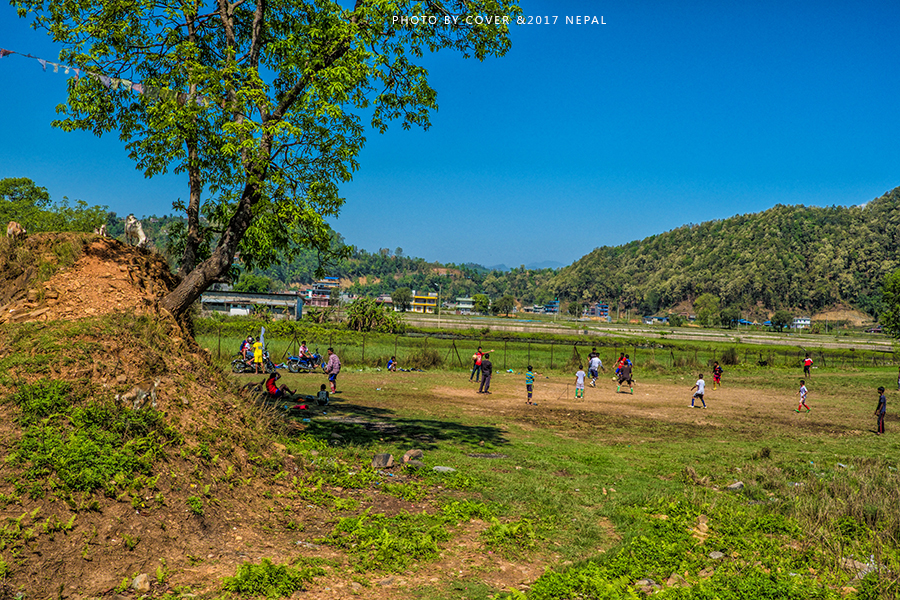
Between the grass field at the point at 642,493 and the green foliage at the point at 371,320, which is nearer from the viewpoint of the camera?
the grass field at the point at 642,493

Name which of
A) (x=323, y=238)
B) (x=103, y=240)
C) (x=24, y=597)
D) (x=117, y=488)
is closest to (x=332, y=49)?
(x=323, y=238)

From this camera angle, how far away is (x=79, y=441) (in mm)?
7102

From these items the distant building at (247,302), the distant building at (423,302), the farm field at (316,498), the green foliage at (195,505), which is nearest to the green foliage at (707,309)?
the distant building at (423,302)

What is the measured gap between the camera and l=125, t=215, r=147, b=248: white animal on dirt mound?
444 inches

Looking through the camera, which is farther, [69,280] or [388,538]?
[69,280]

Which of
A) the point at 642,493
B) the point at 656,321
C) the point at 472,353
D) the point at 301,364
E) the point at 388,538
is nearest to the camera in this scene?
the point at 388,538

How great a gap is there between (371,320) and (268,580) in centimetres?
6080

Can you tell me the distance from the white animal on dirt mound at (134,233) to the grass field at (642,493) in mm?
5197

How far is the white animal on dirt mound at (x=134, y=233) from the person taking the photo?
11.3 meters

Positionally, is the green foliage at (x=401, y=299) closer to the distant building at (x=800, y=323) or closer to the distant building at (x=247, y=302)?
the distant building at (x=247, y=302)

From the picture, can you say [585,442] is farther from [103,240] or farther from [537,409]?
[103,240]

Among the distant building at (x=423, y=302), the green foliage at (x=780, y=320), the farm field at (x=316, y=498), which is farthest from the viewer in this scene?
the distant building at (x=423, y=302)

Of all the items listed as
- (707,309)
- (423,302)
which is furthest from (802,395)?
(423,302)

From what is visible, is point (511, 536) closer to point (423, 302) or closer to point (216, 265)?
point (216, 265)
